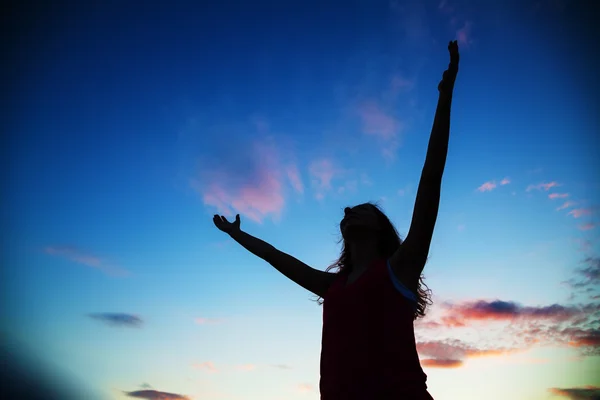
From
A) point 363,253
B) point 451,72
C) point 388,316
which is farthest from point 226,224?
point 451,72

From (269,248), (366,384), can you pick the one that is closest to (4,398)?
(269,248)

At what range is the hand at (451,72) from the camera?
2.22m

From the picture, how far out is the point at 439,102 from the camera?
86.9 inches

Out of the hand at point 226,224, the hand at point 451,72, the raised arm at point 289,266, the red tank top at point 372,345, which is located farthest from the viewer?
the hand at point 226,224

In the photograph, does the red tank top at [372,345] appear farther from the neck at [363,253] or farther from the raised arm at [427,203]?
the neck at [363,253]

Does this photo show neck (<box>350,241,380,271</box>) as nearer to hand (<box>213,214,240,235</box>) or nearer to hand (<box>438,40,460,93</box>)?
hand (<box>438,40,460,93</box>)

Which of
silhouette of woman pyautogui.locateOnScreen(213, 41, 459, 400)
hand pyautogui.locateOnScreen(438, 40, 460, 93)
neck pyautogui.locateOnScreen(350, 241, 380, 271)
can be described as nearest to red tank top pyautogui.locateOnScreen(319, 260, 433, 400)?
silhouette of woman pyautogui.locateOnScreen(213, 41, 459, 400)

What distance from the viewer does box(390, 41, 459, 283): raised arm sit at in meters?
2.05

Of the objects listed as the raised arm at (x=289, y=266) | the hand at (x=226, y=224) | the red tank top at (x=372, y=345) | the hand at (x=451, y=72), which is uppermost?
the hand at (x=451, y=72)

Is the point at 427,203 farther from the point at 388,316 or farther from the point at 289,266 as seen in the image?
the point at 289,266

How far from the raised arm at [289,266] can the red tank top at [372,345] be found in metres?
0.62

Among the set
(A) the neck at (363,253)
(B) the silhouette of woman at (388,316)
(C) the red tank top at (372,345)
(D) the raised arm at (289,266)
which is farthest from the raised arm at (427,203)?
(D) the raised arm at (289,266)

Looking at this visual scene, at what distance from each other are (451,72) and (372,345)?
179 centimetres

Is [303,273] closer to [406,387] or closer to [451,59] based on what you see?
[406,387]
